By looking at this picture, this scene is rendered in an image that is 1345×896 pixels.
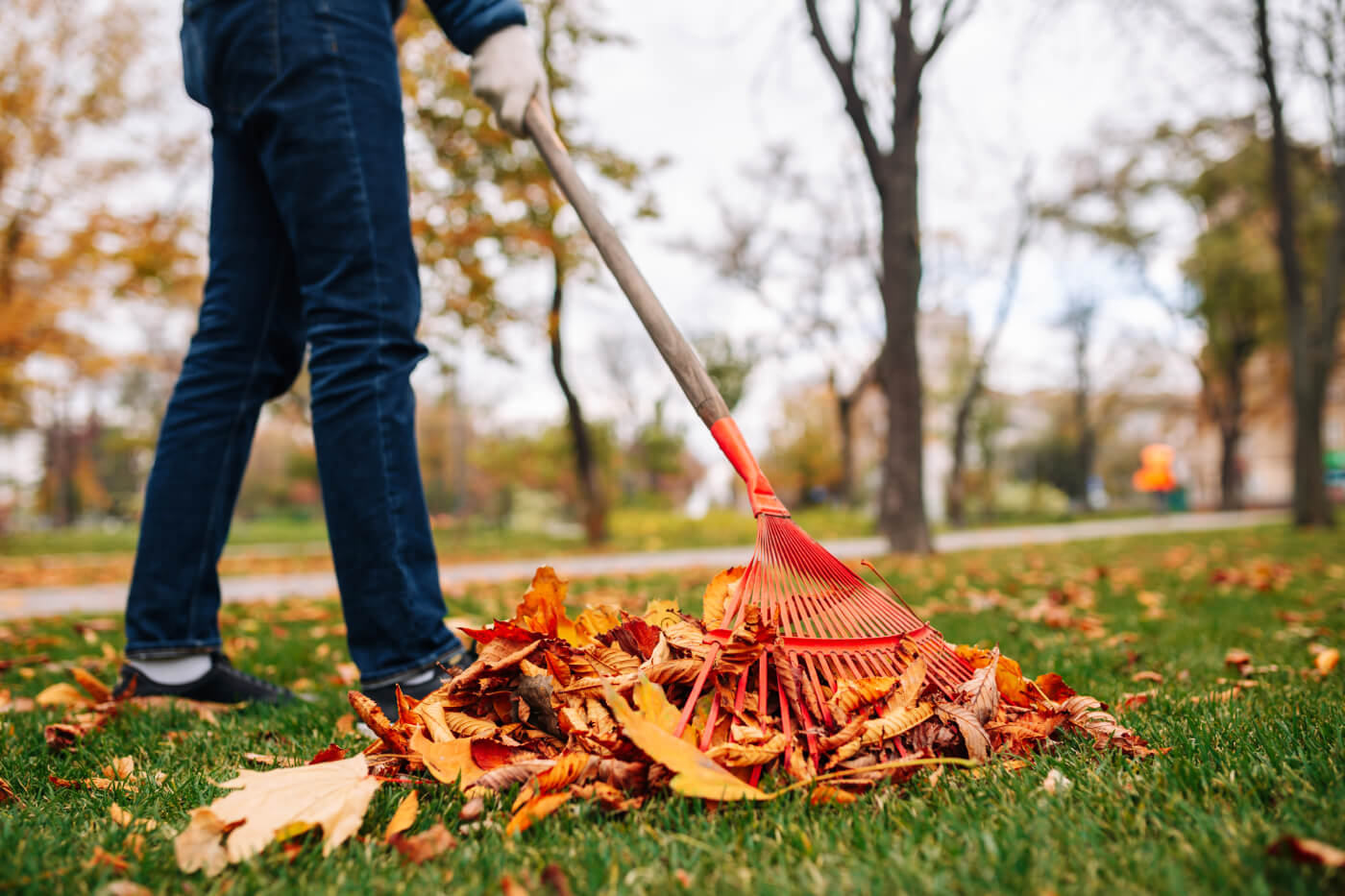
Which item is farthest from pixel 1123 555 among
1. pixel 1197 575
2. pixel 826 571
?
pixel 826 571

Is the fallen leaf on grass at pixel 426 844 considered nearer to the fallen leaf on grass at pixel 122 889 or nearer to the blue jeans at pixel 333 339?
the fallen leaf on grass at pixel 122 889

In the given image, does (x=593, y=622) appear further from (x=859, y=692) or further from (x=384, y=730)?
(x=859, y=692)

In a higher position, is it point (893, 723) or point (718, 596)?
point (718, 596)

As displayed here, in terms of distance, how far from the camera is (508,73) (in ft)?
6.41

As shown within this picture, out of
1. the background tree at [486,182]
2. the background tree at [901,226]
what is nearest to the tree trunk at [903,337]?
the background tree at [901,226]

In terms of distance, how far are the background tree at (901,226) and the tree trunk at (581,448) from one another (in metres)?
5.01

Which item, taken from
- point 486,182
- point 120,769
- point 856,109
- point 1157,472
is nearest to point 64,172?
point 486,182

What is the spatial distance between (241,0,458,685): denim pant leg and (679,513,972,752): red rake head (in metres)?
0.75

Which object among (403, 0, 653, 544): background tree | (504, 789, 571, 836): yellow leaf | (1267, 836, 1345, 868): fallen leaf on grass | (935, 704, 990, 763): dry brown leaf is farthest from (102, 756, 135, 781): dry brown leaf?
(403, 0, 653, 544): background tree

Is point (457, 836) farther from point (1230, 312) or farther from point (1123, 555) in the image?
point (1230, 312)

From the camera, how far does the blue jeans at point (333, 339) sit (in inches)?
67.9

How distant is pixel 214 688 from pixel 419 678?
27.1 inches

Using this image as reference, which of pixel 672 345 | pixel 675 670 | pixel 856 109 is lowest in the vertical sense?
pixel 675 670

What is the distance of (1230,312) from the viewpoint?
25281 millimetres
